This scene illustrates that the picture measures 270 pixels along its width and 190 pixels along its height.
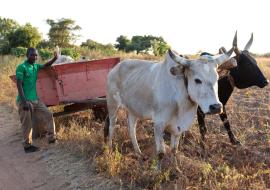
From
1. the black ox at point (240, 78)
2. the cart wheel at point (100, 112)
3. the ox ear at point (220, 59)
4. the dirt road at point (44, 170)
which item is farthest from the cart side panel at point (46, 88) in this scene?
the ox ear at point (220, 59)

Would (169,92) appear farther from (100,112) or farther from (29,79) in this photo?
(100,112)

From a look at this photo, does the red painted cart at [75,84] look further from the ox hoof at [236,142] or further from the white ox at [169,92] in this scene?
the ox hoof at [236,142]

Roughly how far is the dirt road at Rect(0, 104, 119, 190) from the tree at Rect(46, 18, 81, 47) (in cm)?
2479

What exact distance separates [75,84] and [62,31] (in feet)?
83.0

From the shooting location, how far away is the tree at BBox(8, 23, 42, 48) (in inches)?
1094

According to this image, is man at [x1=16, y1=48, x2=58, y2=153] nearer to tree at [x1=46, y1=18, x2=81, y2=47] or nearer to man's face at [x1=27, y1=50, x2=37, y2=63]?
man's face at [x1=27, y1=50, x2=37, y2=63]

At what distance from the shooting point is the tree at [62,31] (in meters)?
31.7

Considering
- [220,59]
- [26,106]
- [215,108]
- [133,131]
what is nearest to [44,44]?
[26,106]

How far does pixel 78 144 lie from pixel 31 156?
28.5 inches

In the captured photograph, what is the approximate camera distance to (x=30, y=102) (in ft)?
Result: 22.6

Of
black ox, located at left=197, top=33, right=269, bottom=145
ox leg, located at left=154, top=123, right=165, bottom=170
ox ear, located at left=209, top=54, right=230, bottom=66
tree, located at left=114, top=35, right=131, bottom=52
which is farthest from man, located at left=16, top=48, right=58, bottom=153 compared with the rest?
tree, located at left=114, top=35, right=131, bottom=52

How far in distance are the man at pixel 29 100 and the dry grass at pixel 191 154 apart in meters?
0.43

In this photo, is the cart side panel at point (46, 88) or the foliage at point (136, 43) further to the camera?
the foliage at point (136, 43)

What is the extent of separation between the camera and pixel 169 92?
525 centimetres
